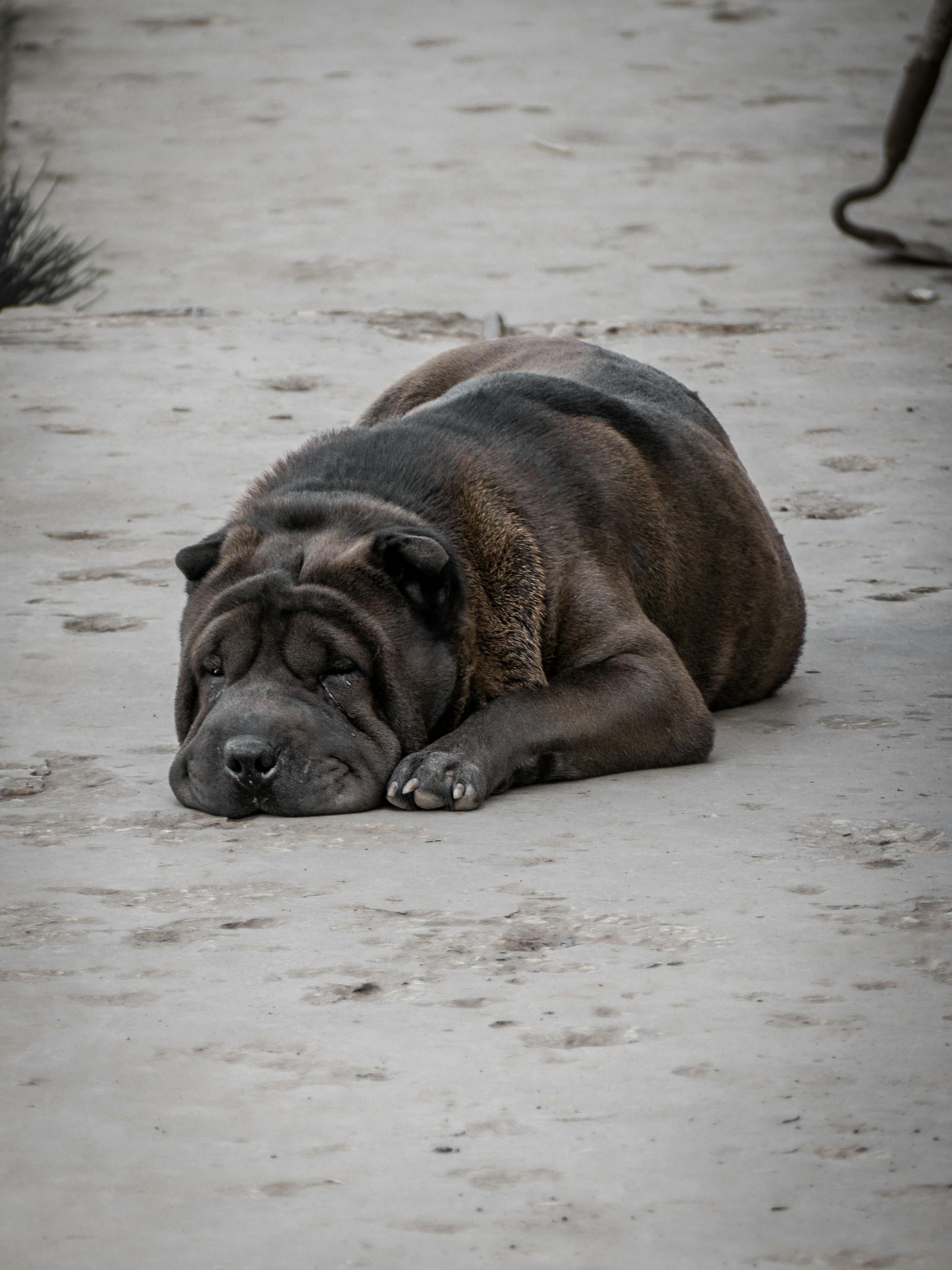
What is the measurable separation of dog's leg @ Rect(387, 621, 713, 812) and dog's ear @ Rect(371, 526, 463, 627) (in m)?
0.29

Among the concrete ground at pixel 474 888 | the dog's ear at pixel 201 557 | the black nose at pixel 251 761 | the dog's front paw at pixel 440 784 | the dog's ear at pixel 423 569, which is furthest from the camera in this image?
the dog's ear at pixel 201 557

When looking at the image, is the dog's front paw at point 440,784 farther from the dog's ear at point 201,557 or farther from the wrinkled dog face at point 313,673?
the dog's ear at point 201,557

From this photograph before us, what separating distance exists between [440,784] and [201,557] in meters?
0.92

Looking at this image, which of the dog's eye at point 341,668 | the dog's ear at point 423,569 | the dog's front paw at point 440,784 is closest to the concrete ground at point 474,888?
the dog's front paw at point 440,784

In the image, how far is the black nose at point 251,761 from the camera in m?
4.36

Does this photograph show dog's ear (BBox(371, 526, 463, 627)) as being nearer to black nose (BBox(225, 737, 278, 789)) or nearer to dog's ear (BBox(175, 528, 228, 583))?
dog's ear (BBox(175, 528, 228, 583))

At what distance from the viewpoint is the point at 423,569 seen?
4.60m

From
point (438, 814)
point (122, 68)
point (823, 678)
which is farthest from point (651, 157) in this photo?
point (438, 814)

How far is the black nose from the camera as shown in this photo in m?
4.36

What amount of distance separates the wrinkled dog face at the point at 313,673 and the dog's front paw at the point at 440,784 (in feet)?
0.23

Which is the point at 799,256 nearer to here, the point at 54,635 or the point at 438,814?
the point at 54,635

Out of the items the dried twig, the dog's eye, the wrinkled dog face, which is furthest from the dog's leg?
the dried twig

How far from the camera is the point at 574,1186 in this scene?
8.44 ft

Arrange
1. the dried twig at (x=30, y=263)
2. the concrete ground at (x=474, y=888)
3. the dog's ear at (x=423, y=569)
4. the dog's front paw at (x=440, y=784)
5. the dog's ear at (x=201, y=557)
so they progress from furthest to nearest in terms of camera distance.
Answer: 1. the dried twig at (x=30, y=263)
2. the dog's ear at (x=201, y=557)
3. the dog's ear at (x=423, y=569)
4. the dog's front paw at (x=440, y=784)
5. the concrete ground at (x=474, y=888)
